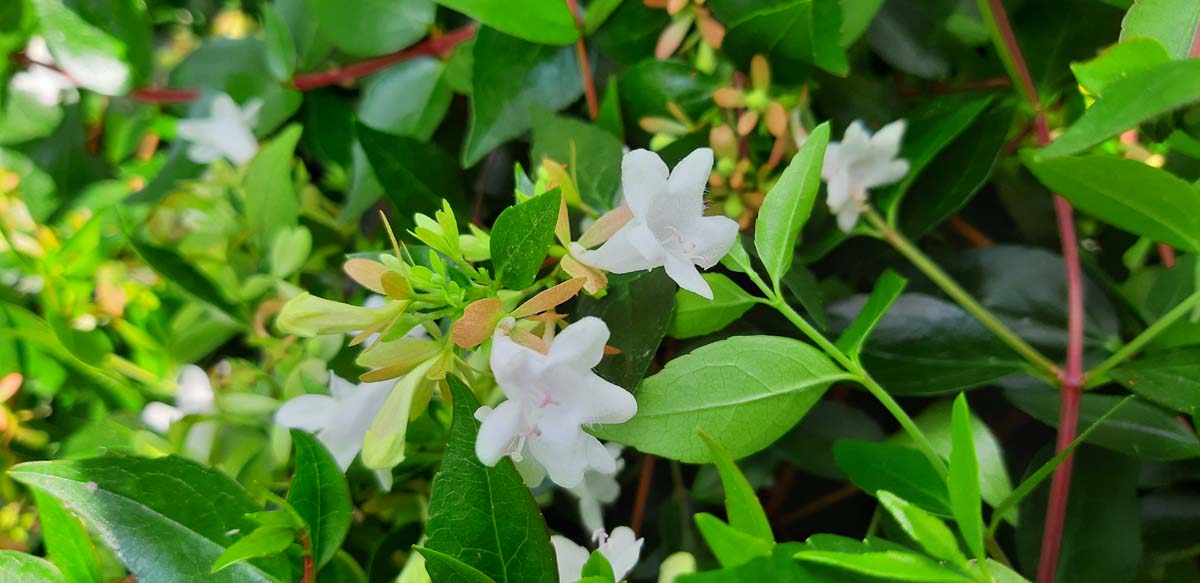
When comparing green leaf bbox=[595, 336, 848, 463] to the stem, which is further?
the stem

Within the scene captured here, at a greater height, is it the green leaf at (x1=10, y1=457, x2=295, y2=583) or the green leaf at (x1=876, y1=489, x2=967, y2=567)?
the green leaf at (x1=876, y1=489, x2=967, y2=567)

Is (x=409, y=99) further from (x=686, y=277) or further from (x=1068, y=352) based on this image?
(x=1068, y=352)

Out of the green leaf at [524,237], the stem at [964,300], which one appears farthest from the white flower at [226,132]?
the stem at [964,300]

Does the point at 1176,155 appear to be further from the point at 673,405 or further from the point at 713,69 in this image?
the point at 673,405

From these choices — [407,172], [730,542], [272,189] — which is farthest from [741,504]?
[272,189]

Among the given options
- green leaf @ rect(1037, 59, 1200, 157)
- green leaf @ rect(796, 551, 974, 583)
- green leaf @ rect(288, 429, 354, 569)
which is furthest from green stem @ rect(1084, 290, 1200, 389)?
green leaf @ rect(288, 429, 354, 569)

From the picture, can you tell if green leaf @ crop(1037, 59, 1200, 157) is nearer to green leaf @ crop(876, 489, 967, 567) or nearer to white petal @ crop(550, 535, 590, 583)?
green leaf @ crop(876, 489, 967, 567)

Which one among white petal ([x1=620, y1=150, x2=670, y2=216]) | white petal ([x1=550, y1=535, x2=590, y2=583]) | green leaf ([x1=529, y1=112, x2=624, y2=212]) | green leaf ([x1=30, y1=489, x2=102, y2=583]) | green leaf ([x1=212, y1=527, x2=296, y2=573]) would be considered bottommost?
green leaf ([x1=30, y1=489, x2=102, y2=583])
